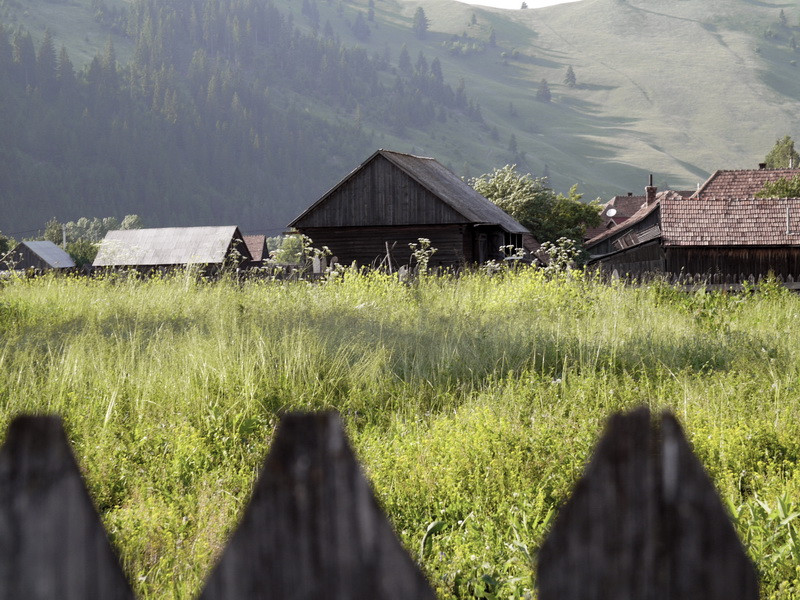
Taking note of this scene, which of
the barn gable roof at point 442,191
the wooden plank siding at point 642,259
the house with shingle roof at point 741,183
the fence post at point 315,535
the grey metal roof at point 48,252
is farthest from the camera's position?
the grey metal roof at point 48,252

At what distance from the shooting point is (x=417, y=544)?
161 inches

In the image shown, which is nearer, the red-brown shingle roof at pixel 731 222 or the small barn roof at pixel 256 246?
the red-brown shingle roof at pixel 731 222

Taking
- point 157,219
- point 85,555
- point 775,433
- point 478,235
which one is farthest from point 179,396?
point 157,219

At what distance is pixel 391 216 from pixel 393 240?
1.05 metres

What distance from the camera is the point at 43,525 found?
66 centimetres

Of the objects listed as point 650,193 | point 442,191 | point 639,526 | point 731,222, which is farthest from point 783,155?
point 639,526

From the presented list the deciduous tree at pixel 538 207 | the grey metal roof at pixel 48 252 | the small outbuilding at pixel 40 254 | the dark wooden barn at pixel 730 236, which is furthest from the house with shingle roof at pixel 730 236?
the small outbuilding at pixel 40 254

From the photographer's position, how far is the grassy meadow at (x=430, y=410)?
3.99 m

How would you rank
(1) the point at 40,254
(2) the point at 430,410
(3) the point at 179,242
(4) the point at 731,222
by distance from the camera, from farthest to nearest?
(1) the point at 40,254 → (3) the point at 179,242 → (4) the point at 731,222 → (2) the point at 430,410

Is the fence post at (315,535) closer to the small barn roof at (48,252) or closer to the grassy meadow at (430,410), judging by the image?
the grassy meadow at (430,410)

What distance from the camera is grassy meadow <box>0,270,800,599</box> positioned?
3.99 m

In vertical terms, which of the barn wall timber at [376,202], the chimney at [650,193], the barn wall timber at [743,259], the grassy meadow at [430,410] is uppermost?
the chimney at [650,193]

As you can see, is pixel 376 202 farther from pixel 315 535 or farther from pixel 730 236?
pixel 315 535

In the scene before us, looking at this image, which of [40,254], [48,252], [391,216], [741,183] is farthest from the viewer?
[48,252]
